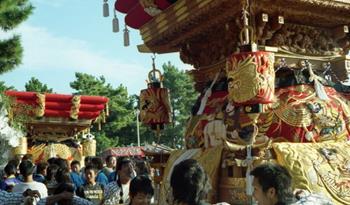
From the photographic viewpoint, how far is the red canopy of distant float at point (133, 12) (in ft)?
24.1

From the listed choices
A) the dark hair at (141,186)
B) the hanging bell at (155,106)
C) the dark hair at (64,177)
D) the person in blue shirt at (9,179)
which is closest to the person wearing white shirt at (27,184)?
the dark hair at (64,177)

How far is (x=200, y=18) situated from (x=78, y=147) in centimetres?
874

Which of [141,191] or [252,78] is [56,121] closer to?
[252,78]

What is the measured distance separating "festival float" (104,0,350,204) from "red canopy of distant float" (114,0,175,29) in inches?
26.1

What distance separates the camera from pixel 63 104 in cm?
1352

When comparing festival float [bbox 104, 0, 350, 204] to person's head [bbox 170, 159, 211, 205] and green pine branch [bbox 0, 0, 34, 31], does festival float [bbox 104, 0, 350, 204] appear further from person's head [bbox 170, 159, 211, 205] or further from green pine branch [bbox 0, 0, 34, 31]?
green pine branch [bbox 0, 0, 34, 31]

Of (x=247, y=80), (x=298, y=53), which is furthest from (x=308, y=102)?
(x=247, y=80)

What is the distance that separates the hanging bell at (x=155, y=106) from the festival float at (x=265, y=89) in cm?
57

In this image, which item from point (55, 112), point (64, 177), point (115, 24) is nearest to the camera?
point (64, 177)

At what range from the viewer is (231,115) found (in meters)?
5.59

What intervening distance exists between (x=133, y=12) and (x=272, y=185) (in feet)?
17.4

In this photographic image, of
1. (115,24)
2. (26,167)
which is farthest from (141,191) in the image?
(115,24)

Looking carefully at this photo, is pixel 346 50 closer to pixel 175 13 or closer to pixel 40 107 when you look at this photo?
pixel 175 13

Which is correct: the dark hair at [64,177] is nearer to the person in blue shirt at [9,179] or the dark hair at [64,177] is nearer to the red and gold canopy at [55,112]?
the person in blue shirt at [9,179]
